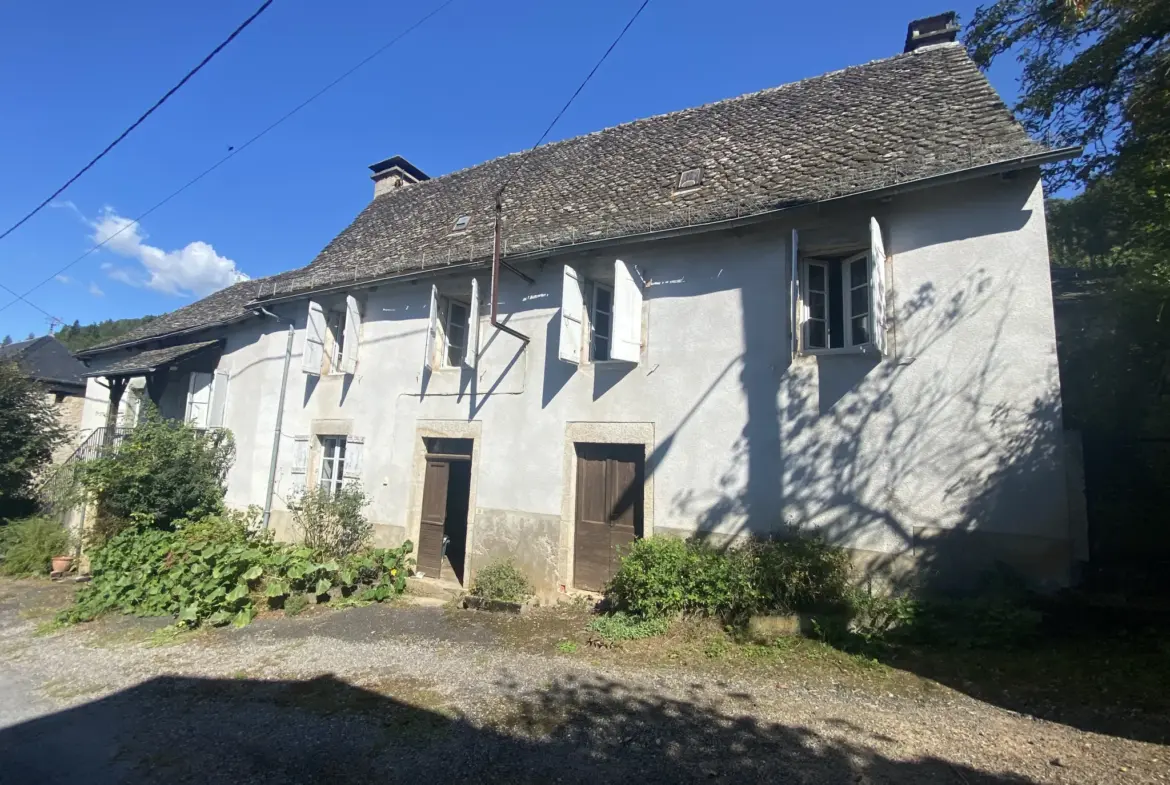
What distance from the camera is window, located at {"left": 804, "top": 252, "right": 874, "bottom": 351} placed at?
22.0 ft

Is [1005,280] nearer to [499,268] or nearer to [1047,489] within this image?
[1047,489]

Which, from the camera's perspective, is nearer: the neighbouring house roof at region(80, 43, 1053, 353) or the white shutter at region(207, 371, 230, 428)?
the neighbouring house roof at region(80, 43, 1053, 353)

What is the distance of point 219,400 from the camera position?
11.9m

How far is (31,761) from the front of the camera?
416 centimetres

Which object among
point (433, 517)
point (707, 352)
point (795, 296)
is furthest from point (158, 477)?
point (795, 296)

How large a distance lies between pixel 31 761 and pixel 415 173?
13.7m

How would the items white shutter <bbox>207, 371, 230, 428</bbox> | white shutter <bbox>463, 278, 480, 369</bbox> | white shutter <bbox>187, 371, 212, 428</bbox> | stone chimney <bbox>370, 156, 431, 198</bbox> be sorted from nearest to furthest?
white shutter <bbox>463, 278, 480, 369</bbox>
white shutter <bbox>207, 371, 230, 428</bbox>
white shutter <bbox>187, 371, 212, 428</bbox>
stone chimney <bbox>370, 156, 431, 198</bbox>

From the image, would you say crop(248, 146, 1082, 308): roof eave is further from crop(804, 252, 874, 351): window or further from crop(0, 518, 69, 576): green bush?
crop(0, 518, 69, 576): green bush

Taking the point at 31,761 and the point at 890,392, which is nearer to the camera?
the point at 31,761

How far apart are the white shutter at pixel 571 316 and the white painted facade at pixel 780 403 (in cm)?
30

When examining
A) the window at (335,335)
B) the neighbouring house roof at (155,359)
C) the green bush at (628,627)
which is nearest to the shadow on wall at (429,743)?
the green bush at (628,627)

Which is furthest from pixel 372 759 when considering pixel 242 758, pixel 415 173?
pixel 415 173

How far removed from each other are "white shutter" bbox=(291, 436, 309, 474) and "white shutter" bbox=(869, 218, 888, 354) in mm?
9442

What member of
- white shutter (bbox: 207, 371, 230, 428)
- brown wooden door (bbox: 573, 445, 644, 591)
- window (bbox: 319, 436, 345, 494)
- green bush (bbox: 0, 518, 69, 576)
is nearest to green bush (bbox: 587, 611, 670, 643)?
brown wooden door (bbox: 573, 445, 644, 591)
